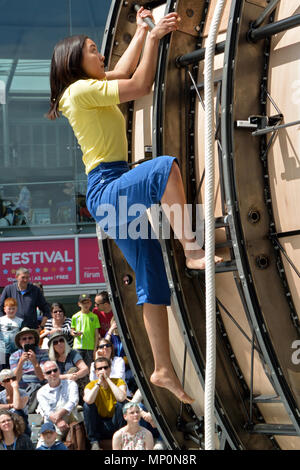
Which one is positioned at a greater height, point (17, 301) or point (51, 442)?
point (17, 301)

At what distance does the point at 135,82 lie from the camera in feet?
13.0

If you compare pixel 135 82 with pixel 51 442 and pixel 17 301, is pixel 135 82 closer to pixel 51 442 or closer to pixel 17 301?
pixel 51 442

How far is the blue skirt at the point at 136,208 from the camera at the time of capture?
3.75 meters

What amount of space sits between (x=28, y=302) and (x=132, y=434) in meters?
3.49

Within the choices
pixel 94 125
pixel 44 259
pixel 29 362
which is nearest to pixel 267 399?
pixel 94 125

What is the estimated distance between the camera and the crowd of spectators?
8.18 meters

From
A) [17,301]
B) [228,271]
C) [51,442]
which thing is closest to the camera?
[228,271]

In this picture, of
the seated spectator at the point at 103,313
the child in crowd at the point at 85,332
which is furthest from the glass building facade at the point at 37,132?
the child in crowd at the point at 85,332

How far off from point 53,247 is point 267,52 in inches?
500

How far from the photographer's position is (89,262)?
53.7 feet

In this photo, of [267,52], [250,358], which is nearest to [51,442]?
[250,358]

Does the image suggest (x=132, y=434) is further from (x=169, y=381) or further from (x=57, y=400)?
(x=169, y=381)

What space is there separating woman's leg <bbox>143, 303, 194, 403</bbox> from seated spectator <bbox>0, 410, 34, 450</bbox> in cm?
418

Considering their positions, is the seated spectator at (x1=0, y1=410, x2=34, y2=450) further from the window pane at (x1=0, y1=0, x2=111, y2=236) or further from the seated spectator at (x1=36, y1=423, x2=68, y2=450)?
the window pane at (x1=0, y1=0, x2=111, y2=236)
